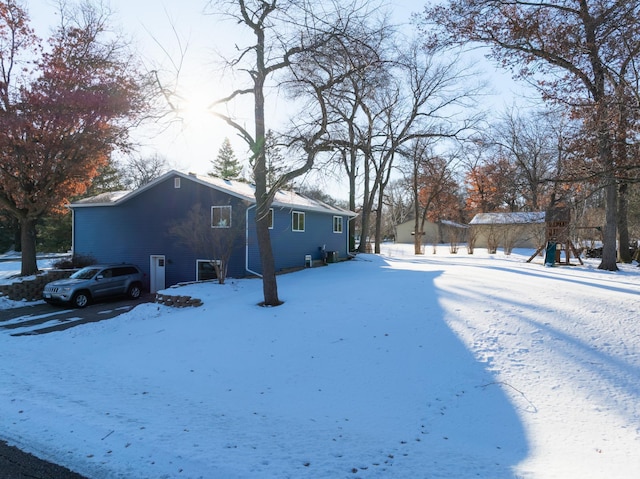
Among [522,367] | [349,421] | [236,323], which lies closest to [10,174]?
[236,323]

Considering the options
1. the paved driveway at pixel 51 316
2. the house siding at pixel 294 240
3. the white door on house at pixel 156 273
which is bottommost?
the paved driveway at pixel 51 316

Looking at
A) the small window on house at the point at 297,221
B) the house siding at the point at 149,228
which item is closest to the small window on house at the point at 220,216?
the house siding at the point at 149,228

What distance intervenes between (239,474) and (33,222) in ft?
62.7

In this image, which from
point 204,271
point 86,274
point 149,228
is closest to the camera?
point 86,274

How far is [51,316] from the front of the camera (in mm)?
12531

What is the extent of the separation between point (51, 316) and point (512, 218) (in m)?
34.7

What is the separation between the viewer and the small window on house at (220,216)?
16.1m

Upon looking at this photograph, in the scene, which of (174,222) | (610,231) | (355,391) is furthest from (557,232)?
(174,222)

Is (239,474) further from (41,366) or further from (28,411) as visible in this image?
(41,366)

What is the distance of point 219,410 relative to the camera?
4.96 metres

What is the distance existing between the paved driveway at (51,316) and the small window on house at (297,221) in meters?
7.54

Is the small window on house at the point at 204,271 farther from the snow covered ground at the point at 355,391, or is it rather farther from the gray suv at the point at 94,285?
the snow covered ground at the point at 355,391

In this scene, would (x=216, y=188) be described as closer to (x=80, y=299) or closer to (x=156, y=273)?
(x=156, y=273)

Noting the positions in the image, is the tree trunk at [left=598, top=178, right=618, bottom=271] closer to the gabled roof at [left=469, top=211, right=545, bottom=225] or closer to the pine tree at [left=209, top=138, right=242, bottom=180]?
the gabled roof at [left=469, top=211, right=545, bottom=225]
